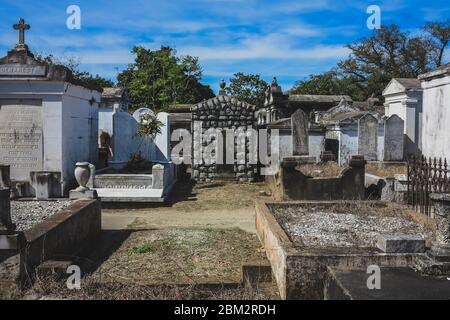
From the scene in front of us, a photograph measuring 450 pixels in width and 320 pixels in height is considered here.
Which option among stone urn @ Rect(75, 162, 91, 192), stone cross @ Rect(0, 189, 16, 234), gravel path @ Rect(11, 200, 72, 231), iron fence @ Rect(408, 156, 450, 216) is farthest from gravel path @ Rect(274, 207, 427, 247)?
gravel path @ Rect(11, 200, 72, 231)

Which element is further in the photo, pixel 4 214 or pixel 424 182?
pixel 424 182

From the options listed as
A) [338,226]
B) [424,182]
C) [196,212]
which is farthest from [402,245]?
[196,212]

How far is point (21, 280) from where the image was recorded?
4617 mm

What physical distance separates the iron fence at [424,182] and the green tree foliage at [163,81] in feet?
84.7

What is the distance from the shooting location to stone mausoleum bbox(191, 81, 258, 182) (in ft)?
49.0

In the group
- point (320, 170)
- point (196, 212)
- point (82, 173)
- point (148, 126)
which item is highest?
point (148, 126)

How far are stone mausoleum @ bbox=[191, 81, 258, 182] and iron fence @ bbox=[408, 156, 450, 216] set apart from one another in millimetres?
7251

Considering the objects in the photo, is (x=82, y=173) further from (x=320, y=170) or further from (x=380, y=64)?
(x=380, y=64)

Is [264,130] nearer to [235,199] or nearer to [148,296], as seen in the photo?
[235,199]

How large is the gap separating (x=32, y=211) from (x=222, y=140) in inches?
333

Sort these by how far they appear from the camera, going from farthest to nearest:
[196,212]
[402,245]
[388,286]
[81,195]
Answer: [196,212] < [81,195] < [402,245] < [388,286]

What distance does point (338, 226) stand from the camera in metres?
6.47

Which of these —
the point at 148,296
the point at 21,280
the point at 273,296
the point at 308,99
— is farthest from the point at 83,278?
the point at 308,99

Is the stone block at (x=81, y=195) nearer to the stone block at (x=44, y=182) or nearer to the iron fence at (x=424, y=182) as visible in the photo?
the stone block at (x=44, y=182)
